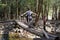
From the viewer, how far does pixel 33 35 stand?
15344 millimetres

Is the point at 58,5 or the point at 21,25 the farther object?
the point at 58,5

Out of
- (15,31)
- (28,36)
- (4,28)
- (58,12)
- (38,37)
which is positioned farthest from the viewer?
(58,12)

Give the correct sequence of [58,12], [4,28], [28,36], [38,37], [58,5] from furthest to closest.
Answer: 1. [58,12]
2. [58,5]
3. [4,28]
4. [28,36]
5. [38,37]

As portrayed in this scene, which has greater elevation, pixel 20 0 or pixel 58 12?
pixel 20 0

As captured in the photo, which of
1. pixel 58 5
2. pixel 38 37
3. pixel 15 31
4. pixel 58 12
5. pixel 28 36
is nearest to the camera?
pixel 38 37

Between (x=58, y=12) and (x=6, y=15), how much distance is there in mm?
9462

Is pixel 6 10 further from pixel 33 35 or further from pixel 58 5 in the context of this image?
pixel 33 35

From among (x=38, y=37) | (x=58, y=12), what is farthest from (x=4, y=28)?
(x=58, y=12)

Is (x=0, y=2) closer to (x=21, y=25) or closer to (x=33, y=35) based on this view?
(x=21, y=25)

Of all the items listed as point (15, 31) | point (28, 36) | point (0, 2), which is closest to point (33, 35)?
point (28, 36)

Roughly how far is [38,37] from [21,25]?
3.53m

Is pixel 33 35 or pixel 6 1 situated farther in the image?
pixel 6 1

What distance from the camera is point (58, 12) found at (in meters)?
35.4

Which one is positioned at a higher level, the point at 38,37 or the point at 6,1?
the point at 6,1
